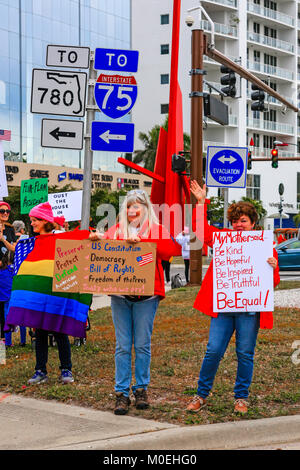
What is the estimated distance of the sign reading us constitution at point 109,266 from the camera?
5727 millimetres

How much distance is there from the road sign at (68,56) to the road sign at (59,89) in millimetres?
231

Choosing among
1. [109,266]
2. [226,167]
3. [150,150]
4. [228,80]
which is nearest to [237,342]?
[109,266]

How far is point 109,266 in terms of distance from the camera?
19.1ft

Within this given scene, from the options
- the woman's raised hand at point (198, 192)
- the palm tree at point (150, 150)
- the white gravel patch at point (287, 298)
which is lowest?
the white gravel patch at point (287, 298)

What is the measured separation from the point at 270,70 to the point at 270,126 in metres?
6.03

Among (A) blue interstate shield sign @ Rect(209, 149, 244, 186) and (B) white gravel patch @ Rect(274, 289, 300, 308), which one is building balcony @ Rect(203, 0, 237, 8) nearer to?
(B) white gravel patch @ Rect(274, 289, 300, 308)

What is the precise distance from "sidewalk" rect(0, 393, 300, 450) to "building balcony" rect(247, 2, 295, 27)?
6864cm

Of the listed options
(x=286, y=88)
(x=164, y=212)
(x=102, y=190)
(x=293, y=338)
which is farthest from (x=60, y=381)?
(x=286, y=88)

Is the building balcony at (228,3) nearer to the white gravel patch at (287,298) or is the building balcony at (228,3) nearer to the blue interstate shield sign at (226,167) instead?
the white gravel patch at (287,298)

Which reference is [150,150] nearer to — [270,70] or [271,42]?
[270,70]

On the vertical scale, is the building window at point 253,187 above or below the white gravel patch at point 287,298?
above

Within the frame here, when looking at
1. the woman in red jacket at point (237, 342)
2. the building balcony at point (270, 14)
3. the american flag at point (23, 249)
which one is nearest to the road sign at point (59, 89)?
the american flag at point (23, 249)

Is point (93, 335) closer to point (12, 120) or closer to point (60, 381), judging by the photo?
point (60, 381)

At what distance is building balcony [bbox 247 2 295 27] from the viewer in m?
69.6
